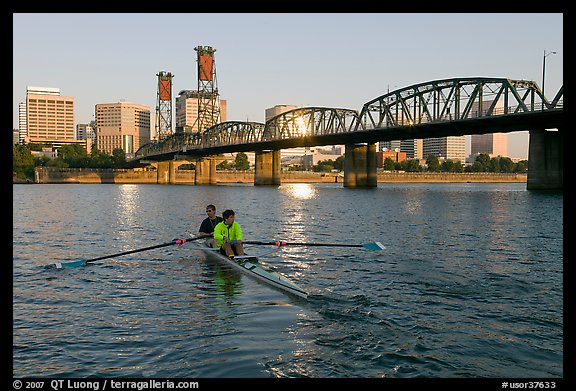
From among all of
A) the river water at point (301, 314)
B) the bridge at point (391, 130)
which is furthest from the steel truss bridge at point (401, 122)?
the river water at point (301, 314)

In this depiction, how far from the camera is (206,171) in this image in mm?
178000

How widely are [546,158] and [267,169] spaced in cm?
7987

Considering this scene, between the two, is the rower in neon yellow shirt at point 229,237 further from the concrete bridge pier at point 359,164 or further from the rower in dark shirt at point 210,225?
the concrete bridge pier at point 359,164

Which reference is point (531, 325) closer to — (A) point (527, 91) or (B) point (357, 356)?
(B) point (357, 356)

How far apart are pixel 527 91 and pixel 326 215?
170 ft

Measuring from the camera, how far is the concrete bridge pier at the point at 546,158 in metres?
92.0

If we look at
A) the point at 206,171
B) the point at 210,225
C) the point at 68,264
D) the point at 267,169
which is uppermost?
the point at 267,169

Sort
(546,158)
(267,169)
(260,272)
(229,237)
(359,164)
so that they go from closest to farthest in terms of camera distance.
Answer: (260,272) → (229,237) → (546,158) → (359,164) → (267,169)

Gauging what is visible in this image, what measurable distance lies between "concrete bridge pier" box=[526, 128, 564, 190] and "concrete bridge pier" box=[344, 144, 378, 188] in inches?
1657

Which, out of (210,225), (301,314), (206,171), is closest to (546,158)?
(210,225)

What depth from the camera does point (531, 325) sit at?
548 inches

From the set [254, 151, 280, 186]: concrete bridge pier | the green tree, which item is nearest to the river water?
[254, 151, 280, 186]: concrete bridge pier

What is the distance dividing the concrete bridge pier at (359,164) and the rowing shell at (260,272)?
109 m

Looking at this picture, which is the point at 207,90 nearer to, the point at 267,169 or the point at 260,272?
the point at 267,169
